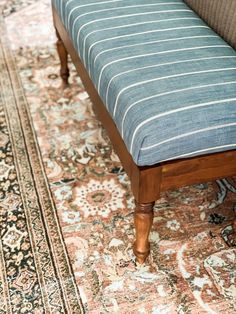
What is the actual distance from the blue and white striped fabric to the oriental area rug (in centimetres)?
35

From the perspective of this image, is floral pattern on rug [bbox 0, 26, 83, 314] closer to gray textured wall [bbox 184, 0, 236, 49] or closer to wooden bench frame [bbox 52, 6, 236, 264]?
wooden bench frame [bbox 52, 6, 236, 264]

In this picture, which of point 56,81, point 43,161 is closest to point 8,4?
point 56,81

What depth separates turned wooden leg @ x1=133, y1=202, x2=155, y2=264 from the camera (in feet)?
3.53

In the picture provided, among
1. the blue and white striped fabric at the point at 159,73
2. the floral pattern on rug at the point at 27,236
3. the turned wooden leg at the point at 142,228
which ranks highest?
the blue and white striped fabric at the point at 159,73

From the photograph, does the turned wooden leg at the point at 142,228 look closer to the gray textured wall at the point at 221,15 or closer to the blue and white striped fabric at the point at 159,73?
the blue and white striped fabric at the point at 159,73

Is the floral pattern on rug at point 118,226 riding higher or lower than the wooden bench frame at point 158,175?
lower

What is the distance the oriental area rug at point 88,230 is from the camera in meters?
1.13

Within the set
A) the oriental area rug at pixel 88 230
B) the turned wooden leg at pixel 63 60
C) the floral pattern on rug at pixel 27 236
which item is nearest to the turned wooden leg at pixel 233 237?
the oriental area rug at pixel 88 230

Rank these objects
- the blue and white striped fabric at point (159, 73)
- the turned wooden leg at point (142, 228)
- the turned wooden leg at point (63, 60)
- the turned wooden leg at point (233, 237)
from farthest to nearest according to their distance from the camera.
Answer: the turned wooden leg at point (63, 60) < the turned wooden leg at point (233, 237) < the turned wooden leg at point (142, 228) < the blue and white striped fabric at point (159, 73)

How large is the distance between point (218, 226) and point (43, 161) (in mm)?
645

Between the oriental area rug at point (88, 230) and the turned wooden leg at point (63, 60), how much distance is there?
5.5 inches

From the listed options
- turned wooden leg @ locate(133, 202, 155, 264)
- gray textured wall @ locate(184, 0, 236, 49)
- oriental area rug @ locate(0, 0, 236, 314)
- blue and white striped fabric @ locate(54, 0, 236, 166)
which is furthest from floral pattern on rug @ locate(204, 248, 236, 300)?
gray textured wall @ locate(184, 0, 236, 49)

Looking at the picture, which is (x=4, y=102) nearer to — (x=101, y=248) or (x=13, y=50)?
(x=13, y=50)

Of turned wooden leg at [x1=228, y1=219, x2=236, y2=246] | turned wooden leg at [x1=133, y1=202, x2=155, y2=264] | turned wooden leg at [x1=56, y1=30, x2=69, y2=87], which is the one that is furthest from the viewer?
turned wooden leg at [x1=56, y1=30, x2=69, y2=87]
